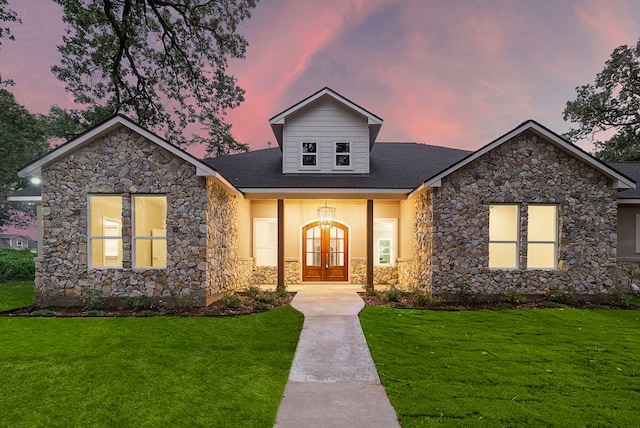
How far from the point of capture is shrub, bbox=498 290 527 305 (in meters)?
8.16

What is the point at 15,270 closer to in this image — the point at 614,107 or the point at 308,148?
the point at 308,148

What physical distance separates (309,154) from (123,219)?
585 cm

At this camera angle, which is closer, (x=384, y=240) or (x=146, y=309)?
(x=146, y=309)

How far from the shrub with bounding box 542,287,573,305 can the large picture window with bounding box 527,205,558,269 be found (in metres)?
0.64

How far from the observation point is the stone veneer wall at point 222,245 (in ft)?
26.3

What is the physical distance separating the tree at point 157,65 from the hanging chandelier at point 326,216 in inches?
289

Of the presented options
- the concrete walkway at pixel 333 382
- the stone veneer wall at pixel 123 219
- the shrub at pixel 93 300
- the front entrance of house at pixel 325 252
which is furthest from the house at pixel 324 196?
the concrete walkway at pixel 333 382

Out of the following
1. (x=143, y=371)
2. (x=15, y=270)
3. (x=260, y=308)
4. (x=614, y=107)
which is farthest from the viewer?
(x=614, y=107)

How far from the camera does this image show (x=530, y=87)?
20297 millimetres

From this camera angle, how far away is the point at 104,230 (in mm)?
9062

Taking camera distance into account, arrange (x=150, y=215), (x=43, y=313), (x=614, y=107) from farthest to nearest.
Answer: (x=614, y=107)
(x=150, y=215)
(x=43, y=313)

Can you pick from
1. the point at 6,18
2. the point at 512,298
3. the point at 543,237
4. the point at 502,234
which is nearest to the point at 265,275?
the point at 512,298

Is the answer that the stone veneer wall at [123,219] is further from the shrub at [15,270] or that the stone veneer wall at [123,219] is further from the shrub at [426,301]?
the shrub at [15,270]

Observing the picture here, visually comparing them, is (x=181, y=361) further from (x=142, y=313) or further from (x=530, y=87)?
(x=530, y=87)
